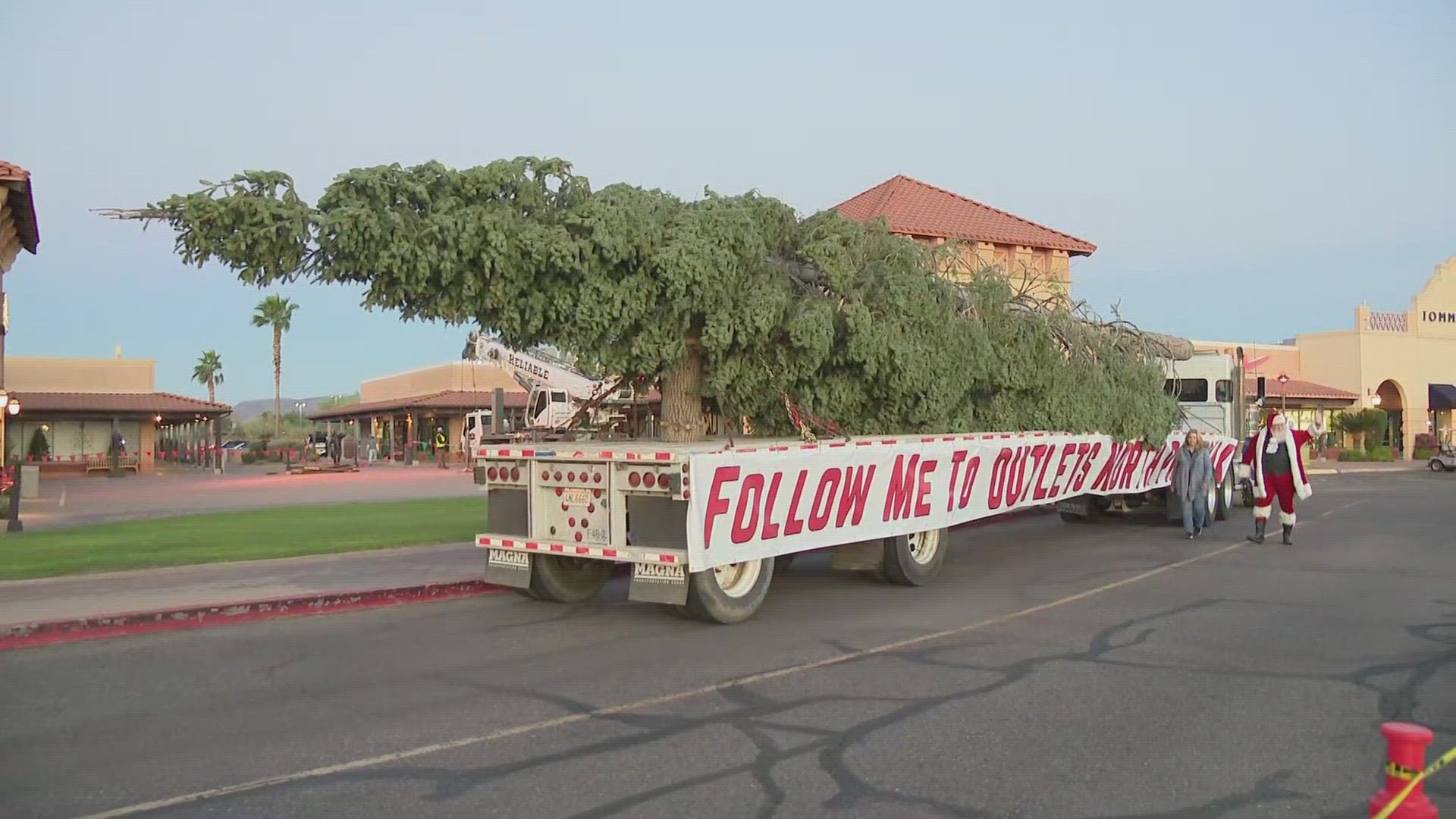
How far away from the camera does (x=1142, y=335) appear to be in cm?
1812

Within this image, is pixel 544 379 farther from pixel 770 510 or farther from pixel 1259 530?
pixel 770 510

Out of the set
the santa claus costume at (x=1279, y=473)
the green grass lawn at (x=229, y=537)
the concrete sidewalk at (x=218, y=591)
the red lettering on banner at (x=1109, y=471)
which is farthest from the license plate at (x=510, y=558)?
the santa claus costume at (x=1279, y=473)

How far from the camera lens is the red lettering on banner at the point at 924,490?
11.8 meters

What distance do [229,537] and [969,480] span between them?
10.8 m

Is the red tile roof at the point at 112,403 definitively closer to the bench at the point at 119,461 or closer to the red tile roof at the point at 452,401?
the bench at the point at 119,461

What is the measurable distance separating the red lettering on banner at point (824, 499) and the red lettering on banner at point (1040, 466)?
4508 millimetres

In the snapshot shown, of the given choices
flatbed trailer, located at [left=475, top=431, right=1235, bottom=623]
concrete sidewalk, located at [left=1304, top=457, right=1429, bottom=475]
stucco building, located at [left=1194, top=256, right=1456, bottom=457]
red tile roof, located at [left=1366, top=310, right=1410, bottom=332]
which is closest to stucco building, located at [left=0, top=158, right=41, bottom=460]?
flatbed trailer, located at [left=475, top=431, right=1235, bottom=623]

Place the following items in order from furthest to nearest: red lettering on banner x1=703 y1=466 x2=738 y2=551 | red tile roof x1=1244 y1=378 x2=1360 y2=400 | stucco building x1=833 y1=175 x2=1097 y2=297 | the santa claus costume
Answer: red tile roof x1=1244 y1=378 x2=1360 y2=400 < stucco building x1=833 y1=175 x2=1097 y2=297 < the santa claus costume < red lettering on banner x1=703 y1=466 x2=738 y2=551

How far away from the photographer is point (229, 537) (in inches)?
655

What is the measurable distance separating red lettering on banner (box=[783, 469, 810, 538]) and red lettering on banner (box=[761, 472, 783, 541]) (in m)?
0.18

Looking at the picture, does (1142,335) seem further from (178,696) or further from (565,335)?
(178,696)

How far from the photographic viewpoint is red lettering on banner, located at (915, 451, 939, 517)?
38.8 feet

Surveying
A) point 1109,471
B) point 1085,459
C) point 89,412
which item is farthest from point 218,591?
point 89,412

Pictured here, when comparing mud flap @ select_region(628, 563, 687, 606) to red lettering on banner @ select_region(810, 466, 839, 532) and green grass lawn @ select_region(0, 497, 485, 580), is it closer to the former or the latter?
red lettering on banner @ select_region(810, 466, 839, 532)
